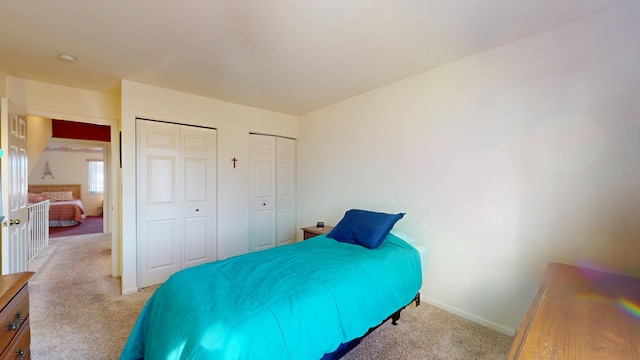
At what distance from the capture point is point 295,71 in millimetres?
2590

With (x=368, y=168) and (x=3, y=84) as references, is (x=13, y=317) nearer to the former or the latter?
(x=3, y=84)

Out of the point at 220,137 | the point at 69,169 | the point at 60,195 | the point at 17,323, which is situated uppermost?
the point at 220,137

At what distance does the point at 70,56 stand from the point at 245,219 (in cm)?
254

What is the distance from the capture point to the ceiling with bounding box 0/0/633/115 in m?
1.64

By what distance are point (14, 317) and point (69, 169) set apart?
9488 millimetres

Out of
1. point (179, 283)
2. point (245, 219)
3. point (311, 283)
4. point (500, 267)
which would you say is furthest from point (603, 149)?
point (245, 219)

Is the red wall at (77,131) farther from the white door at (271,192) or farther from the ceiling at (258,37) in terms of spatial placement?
the white door at (271,192)

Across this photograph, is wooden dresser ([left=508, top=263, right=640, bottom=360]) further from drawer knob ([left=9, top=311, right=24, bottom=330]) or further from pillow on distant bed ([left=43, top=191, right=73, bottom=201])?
pillow on distant bed ([left=43, top=191, right=73, bottom=201])

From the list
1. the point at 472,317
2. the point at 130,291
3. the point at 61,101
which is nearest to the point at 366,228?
the point at 472,317

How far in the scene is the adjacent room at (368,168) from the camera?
60.6 inches

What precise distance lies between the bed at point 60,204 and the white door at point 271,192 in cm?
615

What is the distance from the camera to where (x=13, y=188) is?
7.80ft

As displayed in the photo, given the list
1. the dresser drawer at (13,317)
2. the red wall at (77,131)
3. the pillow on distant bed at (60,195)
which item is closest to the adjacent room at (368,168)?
the dresser drawer at (13,317)

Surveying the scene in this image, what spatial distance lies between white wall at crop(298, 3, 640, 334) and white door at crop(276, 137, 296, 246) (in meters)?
1.60
